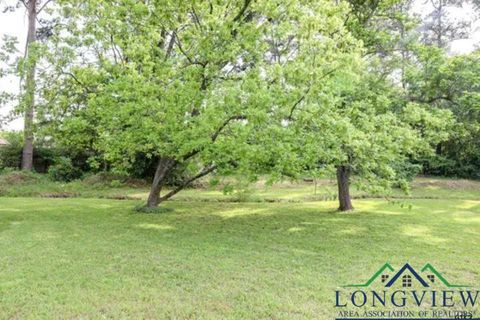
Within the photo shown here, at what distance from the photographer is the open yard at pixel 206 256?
431 cm

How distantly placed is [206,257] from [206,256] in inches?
2.5

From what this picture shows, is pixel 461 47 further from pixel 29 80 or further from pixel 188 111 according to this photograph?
pixel 29 80

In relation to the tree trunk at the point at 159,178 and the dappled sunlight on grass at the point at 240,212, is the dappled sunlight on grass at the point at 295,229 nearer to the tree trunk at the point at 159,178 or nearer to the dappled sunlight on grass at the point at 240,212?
the dappled sunlight on grass at the point at 240,212

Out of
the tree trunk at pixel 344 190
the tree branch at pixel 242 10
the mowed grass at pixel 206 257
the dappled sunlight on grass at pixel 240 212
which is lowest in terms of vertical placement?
the mowed grass at pixel 206 257

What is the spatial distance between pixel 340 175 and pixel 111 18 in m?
7.99

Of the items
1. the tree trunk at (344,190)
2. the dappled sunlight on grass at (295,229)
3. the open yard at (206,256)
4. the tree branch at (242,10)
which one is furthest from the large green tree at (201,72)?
the tree trunk at (344,190)

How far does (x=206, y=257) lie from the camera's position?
250 inches

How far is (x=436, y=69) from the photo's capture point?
10461 mm

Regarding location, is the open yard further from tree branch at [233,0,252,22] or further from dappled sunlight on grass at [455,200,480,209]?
tree branch at [233,0,252,22]

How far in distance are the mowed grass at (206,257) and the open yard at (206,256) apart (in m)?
0.02

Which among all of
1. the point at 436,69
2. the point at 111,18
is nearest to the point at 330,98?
the point at 436,69

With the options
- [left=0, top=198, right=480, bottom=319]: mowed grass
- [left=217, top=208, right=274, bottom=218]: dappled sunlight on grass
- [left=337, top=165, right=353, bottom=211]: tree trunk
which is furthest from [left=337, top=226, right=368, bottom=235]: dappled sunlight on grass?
[left=217, top=208, right=274, bottom=218]: dappled sunlight on grass

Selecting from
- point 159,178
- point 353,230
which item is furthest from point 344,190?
point 159,178

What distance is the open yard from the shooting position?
4309 mm
